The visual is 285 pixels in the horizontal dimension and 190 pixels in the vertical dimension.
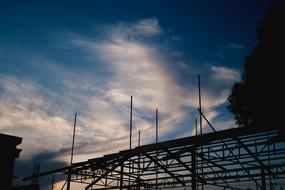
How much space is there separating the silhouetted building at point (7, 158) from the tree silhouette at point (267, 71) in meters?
17.9

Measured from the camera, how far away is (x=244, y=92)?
2267 cm

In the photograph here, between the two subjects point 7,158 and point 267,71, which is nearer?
point 267,71

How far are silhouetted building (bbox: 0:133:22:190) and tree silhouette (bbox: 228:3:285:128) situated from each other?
17.9 m

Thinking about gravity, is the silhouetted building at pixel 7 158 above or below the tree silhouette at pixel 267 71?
below

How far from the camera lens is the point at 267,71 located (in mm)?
19469

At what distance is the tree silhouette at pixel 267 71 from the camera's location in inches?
728

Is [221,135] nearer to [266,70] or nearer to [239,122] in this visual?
[266,70]

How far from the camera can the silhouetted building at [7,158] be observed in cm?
2180

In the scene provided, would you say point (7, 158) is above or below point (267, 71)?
below

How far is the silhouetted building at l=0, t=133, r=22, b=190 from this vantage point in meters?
21.8

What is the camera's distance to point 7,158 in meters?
22.2

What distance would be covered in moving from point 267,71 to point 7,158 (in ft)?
64.1

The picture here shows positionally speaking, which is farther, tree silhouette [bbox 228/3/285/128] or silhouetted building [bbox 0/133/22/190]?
silhouetted building [bbox 0/133/22/190]

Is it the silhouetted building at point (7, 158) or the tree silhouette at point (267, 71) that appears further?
the silhouetted building at point (7, 158)
